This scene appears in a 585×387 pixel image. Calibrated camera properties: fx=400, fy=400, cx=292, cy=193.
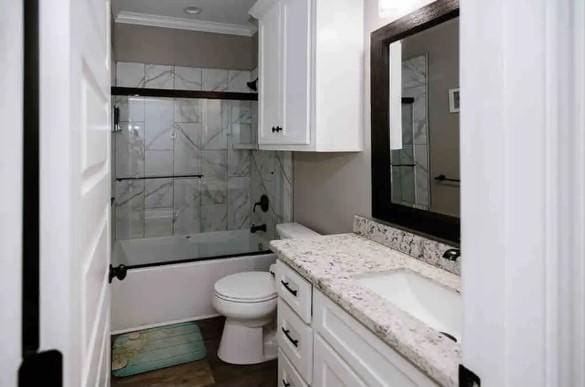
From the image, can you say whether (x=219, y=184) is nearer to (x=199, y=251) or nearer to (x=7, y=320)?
(x=199, y=251)

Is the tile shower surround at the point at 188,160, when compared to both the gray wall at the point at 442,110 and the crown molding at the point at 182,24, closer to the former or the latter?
the crown molding at the point at 182,24

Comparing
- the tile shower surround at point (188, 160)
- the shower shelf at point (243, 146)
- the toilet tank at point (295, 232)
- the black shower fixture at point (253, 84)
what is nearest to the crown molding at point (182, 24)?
the tile shower surround at point (188, 160)

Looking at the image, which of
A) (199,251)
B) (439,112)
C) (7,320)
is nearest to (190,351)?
(199,251)

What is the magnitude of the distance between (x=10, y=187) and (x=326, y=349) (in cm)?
114

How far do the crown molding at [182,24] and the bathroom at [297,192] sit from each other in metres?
0.02

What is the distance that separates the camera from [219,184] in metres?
3.85

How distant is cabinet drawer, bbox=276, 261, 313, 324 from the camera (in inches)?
59.2

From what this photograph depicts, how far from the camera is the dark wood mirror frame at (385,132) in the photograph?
170 centimetres

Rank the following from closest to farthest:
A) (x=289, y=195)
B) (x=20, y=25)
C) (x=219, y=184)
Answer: (x=20, y=25)
(x=289, y=195)
(x=219, y=184)

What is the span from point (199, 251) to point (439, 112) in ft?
8.22

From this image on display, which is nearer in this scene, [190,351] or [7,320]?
[7,320]


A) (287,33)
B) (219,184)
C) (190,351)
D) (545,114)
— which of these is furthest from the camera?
(219,184)

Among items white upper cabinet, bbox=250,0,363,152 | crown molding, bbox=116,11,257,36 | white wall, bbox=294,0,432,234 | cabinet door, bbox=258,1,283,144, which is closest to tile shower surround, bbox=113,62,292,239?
crown molding, bbox=116,11,257,36

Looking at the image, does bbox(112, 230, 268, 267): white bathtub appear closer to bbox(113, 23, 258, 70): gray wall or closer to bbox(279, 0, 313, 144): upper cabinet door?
bbox(279, 0, 313, 144): upper cabinet door
